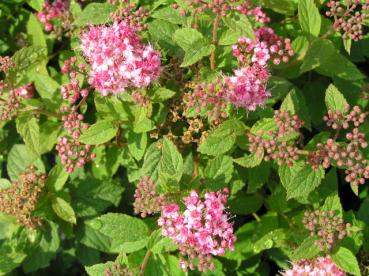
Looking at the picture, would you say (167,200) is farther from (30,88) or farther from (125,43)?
(30,88)

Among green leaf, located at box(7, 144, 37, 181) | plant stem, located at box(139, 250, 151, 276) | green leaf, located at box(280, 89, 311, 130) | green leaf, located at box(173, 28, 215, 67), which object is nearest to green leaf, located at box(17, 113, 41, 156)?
green leaf, located at box(7, 144, 37, 181)

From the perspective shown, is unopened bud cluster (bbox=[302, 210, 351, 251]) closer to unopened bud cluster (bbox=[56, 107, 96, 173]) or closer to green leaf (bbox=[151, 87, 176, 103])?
green leaf (bbox=[151, 87, 176, 103])

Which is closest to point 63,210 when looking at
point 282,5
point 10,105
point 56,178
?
point 56,178

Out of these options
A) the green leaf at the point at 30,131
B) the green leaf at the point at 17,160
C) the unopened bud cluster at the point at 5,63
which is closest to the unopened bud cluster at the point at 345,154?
the green leaf at the point at 30,131

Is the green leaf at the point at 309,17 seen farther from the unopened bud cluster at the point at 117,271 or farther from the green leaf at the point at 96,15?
the unopened bud cluster at the point at 117,271

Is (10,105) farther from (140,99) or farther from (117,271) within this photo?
(117,271)

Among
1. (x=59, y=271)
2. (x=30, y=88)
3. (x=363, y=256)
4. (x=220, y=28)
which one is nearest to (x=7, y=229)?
(x=59, y=271)

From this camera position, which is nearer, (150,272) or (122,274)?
(122,274)
